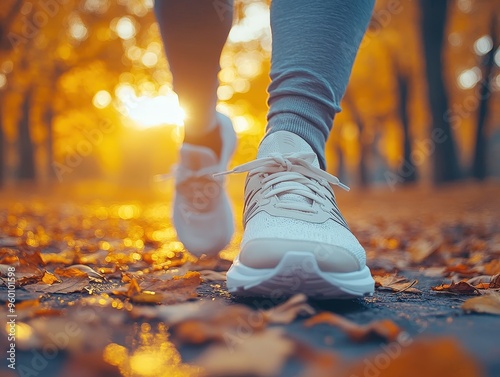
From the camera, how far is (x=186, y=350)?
950mm

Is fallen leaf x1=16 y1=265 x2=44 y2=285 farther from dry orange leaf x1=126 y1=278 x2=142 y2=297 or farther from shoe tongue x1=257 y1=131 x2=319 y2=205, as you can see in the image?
shoe tongue x1=257 y1=131 x2=319 y2=205

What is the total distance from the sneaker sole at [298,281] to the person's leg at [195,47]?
1.12 meters

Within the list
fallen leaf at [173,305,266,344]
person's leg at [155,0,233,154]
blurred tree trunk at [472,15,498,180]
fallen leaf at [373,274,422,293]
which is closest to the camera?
fallen leaf at [173,305,266,344]

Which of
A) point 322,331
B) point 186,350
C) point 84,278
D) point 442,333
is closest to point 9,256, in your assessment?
point 84,278

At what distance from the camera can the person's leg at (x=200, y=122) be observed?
200 centimetres

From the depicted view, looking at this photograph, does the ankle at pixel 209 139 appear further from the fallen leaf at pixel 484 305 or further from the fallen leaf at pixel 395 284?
the fallen leaf at pixel 484 305

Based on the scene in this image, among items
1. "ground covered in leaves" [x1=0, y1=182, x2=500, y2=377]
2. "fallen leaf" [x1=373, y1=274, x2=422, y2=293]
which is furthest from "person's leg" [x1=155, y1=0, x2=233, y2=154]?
"fallen leaf" [x1=373, y1=274, x2=422, y2=293]

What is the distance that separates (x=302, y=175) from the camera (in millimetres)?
1496

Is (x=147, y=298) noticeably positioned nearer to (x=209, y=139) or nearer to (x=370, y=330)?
(x=370, y=330)

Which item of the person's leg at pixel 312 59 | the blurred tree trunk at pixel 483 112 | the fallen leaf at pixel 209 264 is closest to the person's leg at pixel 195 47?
the person's leg at pixel 312 59

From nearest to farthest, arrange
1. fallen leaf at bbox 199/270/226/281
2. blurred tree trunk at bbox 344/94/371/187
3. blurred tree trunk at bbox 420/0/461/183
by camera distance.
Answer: fallen leaf at bbox 199/270/226/281, blurred tree trunk at bbox 420/0/461/183, blurred tree trunk at bbox 344/94/371/187

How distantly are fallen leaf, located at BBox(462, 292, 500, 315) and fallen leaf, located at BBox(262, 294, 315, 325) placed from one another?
1.34 ft

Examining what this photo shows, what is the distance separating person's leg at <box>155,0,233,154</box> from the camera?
197 centimetres

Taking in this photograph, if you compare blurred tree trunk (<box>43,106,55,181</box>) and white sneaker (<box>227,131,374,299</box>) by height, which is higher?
blurred tree trunk (<box>43,106,55,181</box>)
